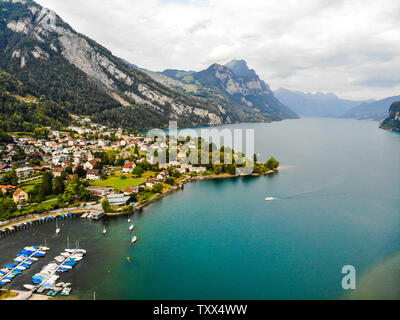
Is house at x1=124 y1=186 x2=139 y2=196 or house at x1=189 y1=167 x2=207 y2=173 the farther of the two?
house at x1=189 y1=167 x2=207 y2=173

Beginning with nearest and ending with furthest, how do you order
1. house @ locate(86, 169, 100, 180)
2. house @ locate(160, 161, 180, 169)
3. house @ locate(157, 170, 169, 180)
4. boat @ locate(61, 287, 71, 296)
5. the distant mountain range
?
boat @ locate(61, 287, 71, 296), house @ locate(86, 169, 100, 180), house @ locate(157, 170, 169, 180), house @ locate(160, 161, 180, 169), the distant mountain range

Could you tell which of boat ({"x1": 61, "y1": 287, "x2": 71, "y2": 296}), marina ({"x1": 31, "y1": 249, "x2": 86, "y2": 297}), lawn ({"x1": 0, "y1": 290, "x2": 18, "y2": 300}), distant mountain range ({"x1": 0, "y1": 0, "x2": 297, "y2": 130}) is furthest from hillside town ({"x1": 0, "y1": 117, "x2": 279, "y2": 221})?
distant mountain range ({"x1": 0, "y1": 0, "x2": 297, "y2": 130})

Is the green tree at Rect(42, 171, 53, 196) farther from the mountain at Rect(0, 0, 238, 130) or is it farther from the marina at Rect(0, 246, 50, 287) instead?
the mountain at Rect(0, 0, 238, 130)

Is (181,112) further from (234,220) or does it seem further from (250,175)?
(234,220)

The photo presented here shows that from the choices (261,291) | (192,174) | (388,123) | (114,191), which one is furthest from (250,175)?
(388,123)

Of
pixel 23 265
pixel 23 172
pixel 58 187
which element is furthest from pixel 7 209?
pixel 23 172

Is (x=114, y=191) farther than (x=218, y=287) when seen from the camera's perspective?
Yes

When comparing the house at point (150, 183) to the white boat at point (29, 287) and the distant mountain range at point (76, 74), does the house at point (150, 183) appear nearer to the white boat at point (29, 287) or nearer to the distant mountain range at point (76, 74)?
the white boat at point (29, 287)
